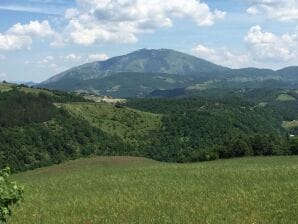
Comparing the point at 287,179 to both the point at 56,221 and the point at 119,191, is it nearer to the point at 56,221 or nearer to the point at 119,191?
the point at 119,191

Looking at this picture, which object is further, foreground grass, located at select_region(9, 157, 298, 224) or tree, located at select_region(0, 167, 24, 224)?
foreground grass, located at select_region(9, 157, 298, 224)

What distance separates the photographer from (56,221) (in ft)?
68.6

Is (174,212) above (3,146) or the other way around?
above

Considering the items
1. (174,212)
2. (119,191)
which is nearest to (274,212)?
(174,212)

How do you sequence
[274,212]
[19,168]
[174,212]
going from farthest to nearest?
1. [19,168]
2. [174,212]
3. [274,212]

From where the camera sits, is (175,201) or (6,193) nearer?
(6,193)

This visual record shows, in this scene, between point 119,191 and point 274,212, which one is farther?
point 119,191

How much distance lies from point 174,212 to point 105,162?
40417 mm


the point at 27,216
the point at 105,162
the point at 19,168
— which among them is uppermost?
the point at 27,216

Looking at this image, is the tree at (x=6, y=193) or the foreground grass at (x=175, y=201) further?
the foreground grass at (x=175, y=201)

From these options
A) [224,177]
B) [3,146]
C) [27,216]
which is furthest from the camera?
[3,146]

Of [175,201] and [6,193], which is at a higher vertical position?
[6,193]

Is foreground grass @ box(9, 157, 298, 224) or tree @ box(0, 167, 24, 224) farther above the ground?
tree @ box(0, 167, 24, 224)

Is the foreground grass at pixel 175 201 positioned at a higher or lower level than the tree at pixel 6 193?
lower
